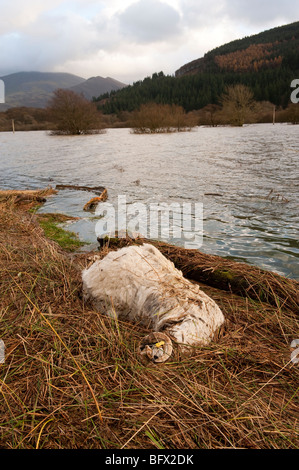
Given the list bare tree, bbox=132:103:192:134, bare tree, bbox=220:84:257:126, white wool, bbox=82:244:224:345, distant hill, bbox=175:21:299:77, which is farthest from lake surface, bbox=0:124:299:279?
distant hill, bbox=175:21:299:77

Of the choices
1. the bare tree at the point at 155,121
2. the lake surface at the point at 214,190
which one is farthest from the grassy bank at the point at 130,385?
the bare tree at the point at 155,121

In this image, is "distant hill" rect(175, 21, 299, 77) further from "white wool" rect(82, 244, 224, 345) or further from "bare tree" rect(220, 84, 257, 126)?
"white wool" rect(82, 244, 224, 345)

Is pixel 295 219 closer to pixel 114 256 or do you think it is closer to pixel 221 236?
pixel 221 236

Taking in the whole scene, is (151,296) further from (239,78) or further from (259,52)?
(259,52)

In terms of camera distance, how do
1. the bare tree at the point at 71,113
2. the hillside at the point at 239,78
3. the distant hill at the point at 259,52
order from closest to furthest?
the bare tree at the point at 71,113 < the hillside at the point at 239,78 < the distant hill at the point at 259,52

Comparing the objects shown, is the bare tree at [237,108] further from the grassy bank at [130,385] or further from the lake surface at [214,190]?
the grassy bank at [130,385]

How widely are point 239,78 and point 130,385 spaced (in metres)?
128

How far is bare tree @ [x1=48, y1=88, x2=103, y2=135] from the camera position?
47.8 metres

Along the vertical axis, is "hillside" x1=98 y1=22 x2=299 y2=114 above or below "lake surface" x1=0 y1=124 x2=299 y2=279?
above

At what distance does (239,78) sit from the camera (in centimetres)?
11181

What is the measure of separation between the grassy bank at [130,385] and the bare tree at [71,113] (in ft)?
163

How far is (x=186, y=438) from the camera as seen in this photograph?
61.7 inches

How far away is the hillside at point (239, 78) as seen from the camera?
9731 centimetres

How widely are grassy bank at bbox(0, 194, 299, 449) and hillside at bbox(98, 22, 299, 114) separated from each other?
101 metres
